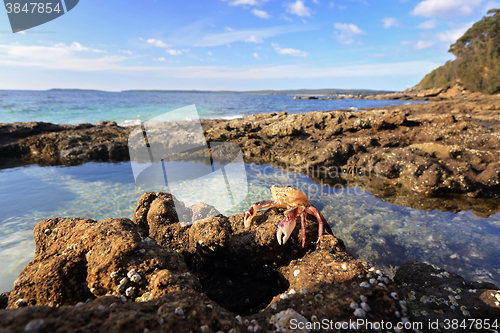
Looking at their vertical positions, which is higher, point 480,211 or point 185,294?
point 185,294

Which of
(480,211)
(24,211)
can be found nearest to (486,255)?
(480,211)

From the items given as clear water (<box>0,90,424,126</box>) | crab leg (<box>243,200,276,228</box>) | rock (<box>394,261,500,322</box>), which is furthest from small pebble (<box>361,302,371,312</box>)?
clear water (<box>0,90,424,126</box>)

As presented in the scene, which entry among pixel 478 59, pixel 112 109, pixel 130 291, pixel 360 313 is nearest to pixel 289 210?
pixel 360 313

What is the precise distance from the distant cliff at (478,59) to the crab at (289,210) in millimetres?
57067

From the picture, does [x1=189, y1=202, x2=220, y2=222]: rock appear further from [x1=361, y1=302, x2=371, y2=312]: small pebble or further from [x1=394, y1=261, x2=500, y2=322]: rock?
[x1=394, y1=261, x2=500, y2=322]: rock

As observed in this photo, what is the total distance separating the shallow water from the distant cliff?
174 feet

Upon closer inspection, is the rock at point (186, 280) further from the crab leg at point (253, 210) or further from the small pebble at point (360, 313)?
the crab leg at point (253, 210)

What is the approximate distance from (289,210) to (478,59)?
2709 inches

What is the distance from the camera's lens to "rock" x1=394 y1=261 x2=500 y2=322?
2.50 m

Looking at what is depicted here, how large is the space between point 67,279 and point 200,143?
12.4m

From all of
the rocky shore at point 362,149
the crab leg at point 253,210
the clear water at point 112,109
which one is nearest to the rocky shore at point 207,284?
the crab leg at point 253,210

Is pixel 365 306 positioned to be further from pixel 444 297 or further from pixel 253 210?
pixel 253 210

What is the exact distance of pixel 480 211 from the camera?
6.69m

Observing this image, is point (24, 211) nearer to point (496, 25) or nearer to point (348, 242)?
point (348, 242)
